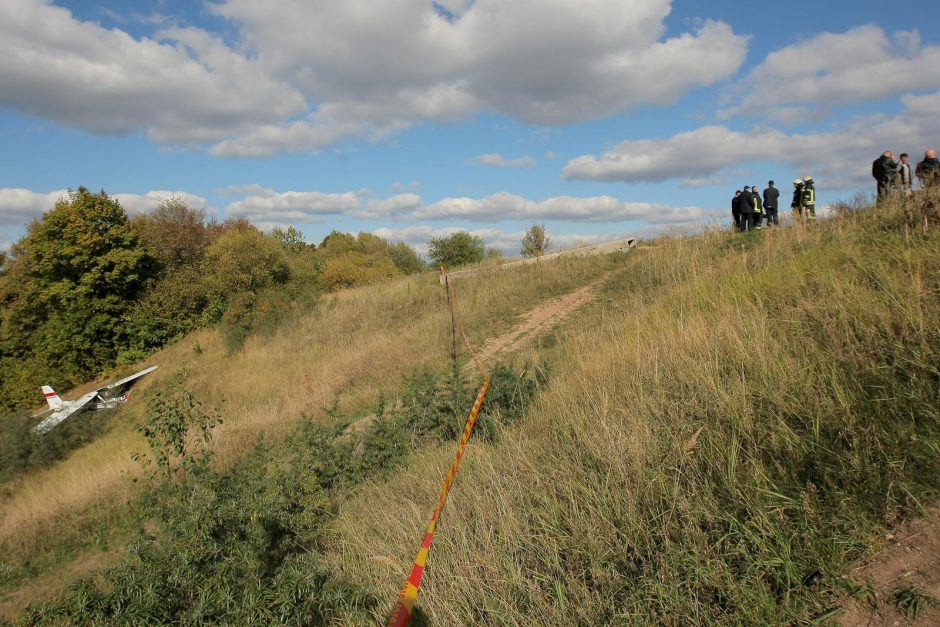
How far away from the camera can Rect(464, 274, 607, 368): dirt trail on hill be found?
12.6 meters

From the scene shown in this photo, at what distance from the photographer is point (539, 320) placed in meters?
13.7

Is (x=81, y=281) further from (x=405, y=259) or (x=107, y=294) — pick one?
(x=405, y=259)

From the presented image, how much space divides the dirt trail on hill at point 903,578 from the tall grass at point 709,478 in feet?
0.27

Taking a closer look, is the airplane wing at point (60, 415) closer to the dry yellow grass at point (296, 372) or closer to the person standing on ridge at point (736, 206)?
the dry yellow grass at point (296, 372)

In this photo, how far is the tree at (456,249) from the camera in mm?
42812

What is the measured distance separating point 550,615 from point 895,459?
6.85ft

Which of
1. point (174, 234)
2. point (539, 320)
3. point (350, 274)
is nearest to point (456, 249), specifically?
point (350, 274)

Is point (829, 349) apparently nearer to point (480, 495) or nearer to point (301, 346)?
point (480, 495)

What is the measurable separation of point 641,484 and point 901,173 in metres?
11.6

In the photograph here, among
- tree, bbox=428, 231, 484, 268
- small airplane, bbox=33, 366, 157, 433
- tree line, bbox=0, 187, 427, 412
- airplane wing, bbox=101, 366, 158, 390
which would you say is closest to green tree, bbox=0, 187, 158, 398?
tree line, bbox=0, 187, 427, 412

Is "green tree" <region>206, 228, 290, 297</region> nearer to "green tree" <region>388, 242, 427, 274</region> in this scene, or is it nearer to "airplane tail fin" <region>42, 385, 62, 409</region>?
"airplane tail fin" <region>42, 385, 62, 409</region>

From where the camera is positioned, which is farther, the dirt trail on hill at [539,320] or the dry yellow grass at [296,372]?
the dirt trail on hill at [539,320]

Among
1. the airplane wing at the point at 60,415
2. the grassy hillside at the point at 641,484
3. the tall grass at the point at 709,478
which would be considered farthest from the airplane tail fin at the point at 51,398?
the tall grass at the point at 709,478

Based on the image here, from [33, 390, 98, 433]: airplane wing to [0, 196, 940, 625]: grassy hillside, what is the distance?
1477 cm
